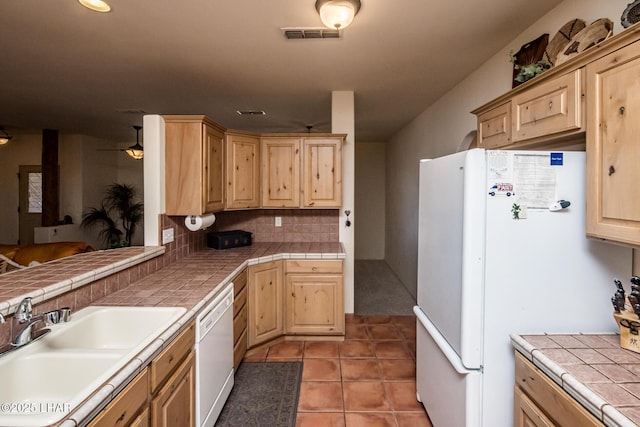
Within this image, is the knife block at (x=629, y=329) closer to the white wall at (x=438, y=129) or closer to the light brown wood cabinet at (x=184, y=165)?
the white wall at (x=438, y=129)

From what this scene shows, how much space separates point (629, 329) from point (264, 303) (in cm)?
247

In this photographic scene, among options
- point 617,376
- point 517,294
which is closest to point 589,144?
point 517,294

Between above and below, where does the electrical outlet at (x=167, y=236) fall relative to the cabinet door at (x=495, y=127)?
below

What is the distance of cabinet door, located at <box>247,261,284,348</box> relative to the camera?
2.88 meters

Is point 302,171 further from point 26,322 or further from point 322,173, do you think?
point 26,322

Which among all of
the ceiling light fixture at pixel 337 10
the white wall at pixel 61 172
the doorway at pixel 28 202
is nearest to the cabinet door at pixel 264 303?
the ceiling light fixture at pixel 337 10

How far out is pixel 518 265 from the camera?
147 cm

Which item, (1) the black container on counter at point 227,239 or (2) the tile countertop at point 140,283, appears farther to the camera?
(1) the black container on counter at point 227,239

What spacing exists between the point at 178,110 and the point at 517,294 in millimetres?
4706

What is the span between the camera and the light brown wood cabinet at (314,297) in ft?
10.3

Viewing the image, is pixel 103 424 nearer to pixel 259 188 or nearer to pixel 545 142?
pixel 545 142

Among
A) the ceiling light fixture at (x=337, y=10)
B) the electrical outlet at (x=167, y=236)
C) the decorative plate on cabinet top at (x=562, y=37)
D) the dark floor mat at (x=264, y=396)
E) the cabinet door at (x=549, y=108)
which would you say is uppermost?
the ceiling light fixture at (x=337, y=10)

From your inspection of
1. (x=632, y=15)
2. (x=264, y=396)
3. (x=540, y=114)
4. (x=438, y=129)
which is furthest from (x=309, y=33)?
(x=264, y=396)

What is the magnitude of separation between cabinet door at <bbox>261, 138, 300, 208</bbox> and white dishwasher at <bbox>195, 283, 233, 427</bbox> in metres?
1.42
